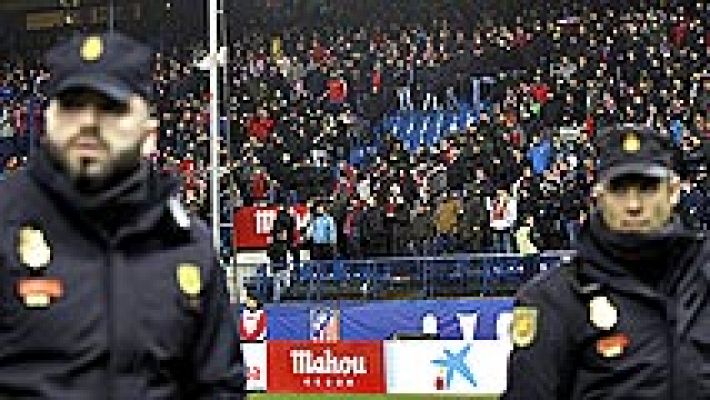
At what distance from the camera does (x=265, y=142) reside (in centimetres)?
2950

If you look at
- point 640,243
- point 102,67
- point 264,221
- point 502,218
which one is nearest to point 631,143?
point 640,243

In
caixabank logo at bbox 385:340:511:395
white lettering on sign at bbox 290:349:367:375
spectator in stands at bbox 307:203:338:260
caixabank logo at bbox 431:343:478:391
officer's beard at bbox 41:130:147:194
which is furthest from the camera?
spectator in stands at bbox 307:203:338:260

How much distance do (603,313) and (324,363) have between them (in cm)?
A: 1623

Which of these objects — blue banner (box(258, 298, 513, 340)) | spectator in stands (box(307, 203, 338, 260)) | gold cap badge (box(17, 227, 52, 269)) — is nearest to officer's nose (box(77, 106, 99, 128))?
gold cap badge (box(17, 227, 52, 269))

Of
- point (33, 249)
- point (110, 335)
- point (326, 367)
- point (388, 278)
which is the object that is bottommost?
point (326, 367)

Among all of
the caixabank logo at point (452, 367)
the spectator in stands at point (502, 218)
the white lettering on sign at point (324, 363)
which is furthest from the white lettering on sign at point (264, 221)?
the caixabank logo at point (452, 367)

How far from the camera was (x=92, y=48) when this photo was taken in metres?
3.85

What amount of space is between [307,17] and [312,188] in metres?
7.93

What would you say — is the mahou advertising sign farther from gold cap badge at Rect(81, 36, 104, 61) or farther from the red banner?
gold cap badge at Rect(81, 36, 104, 61)

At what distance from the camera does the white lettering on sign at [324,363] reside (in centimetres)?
2038

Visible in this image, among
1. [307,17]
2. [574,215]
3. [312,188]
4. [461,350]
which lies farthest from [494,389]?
[307,17]

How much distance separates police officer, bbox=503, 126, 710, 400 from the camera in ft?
14.3

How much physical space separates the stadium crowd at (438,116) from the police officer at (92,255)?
17.5 m

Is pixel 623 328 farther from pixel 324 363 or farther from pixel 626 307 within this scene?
pixel 324 363
